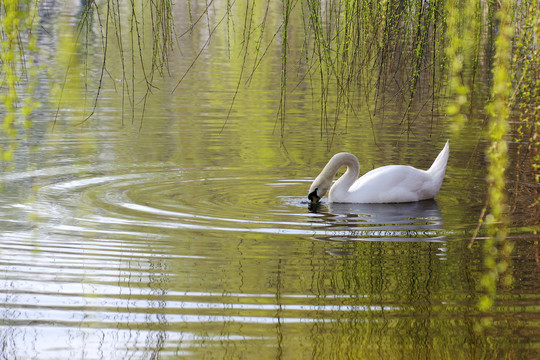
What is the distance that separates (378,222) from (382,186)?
2.88 feet

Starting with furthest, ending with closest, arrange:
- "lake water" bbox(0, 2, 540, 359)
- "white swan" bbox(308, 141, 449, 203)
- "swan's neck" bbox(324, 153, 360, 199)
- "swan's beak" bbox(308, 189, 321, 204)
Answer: "swan's neck" bbox(324, 153, 360, 199) → "white swan" bbox(308, 141, 449, 203) → "swan's beak" bbox(308, 189, 321, 204) → "lake water" bbox(0, 2, 540, 359)

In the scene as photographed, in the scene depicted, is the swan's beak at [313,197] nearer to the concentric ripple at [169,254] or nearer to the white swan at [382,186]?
the white swan at [382,186]

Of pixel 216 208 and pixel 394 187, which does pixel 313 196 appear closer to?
pixel 394 187

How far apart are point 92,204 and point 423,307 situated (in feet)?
10.5

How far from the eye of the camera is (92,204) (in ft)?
22.2

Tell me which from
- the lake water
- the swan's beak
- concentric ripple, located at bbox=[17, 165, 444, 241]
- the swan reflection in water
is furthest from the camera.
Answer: the swan's beak

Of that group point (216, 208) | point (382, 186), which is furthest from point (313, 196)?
point (216, 208)

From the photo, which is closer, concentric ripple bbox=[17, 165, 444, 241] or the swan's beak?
concentric ripple bbox=[17, 165, 444, 241]

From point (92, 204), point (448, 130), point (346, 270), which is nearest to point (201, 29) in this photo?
point (448, 130)

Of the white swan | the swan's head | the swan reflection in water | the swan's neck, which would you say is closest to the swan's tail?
the white swan

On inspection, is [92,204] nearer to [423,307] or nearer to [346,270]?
[346,270]

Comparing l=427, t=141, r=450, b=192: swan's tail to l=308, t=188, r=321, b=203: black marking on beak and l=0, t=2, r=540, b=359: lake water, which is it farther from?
l=308, t=188, r=321, b=203: black marking on beak

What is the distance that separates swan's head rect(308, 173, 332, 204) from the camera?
24.2ft

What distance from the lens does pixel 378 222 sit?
21.8 ft
